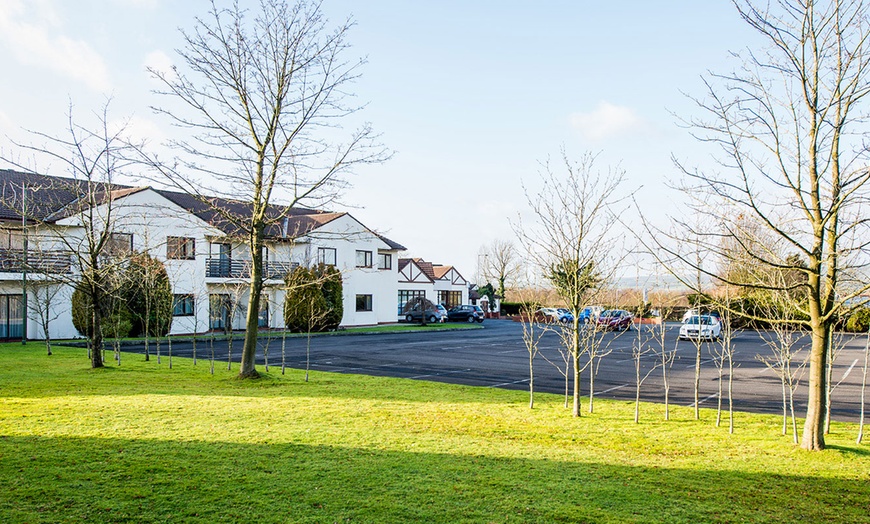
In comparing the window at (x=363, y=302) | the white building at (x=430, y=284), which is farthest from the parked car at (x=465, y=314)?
the window at (x=363, y=302)

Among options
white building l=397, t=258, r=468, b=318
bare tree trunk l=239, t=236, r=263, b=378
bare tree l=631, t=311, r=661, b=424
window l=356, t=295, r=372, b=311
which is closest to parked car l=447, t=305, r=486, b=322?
white building l=397, t=258, r=468, b=318

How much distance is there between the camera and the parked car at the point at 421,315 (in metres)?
52.4

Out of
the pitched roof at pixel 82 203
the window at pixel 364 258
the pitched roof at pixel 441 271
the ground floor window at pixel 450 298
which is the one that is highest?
the pitched roof at pixel 82 203

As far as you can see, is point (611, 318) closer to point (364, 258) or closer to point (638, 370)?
point (638, 370)

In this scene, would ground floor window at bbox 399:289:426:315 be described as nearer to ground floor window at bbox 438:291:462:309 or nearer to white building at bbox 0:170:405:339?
white building at bbox 0:170:405:339

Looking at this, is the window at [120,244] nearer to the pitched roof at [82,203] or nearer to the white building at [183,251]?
the white building at [183,251]

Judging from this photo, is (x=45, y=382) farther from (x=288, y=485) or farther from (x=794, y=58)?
(x=794, y=58)

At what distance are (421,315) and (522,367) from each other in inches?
1244

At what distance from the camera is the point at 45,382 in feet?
46.0

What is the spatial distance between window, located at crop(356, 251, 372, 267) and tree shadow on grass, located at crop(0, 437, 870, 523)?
1487 inches

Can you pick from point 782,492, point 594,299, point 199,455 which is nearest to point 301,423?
point 199,455

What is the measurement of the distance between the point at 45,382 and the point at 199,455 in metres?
8.43

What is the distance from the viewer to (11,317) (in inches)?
1187

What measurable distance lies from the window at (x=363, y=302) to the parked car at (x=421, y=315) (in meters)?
5.84
